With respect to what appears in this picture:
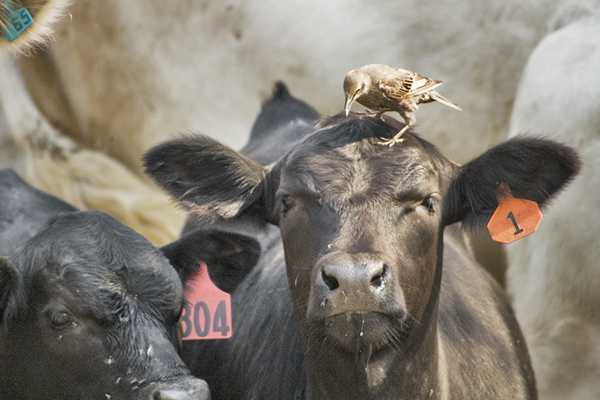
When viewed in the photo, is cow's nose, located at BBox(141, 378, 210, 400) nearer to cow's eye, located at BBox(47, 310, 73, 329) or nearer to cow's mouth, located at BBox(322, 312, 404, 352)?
cow's eye, located at BBox(47, 310, 73, 329)

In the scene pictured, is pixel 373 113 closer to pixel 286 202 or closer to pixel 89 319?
pixel 286 202

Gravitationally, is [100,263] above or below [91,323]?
above

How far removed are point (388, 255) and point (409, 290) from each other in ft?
0.63

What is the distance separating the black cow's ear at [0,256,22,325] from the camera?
125 inches

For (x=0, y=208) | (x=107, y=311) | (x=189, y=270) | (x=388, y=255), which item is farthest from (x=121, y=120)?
(x=388, y=255)

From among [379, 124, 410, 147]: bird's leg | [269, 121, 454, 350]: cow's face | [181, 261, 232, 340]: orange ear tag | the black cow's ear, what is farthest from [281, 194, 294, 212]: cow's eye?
the black cow's ear

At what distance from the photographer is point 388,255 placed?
2861 millimetres

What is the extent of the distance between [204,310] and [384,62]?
3.26 meters

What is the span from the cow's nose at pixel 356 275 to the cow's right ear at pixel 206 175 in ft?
2.63

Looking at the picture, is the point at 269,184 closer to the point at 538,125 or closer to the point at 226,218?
the point at 226,218

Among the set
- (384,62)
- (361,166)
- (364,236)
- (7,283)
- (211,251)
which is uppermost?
(384,62)

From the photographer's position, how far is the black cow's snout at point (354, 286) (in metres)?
2.71

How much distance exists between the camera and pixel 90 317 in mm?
3166

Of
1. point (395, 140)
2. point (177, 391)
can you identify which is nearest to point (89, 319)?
point (177, 391)
